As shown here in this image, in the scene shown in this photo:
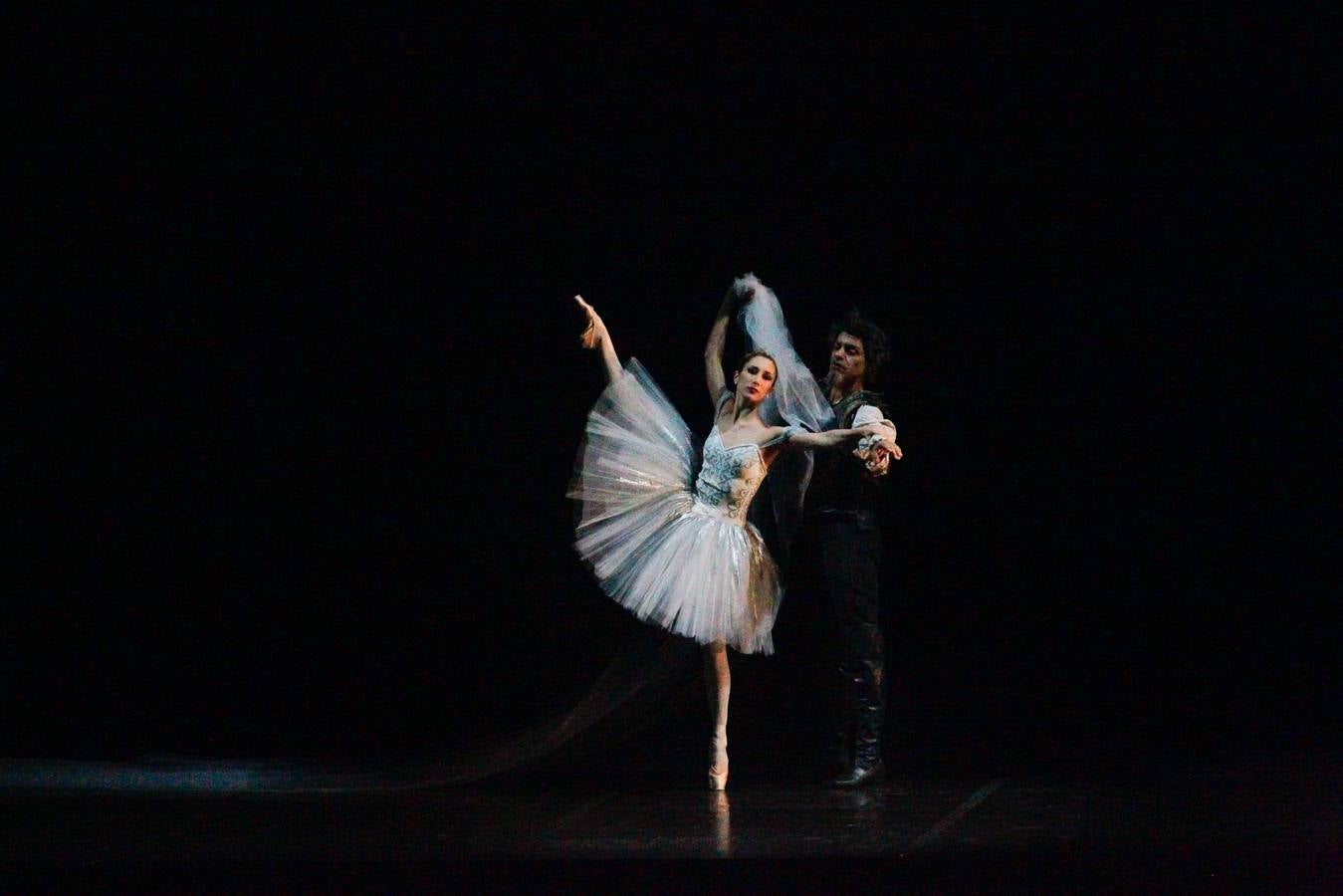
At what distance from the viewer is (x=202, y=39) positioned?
4.47 meters

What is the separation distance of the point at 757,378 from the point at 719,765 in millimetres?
945

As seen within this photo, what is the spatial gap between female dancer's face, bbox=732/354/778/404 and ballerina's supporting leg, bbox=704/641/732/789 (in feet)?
2.02

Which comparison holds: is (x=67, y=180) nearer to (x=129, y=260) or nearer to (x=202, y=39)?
(x=129, y=260)

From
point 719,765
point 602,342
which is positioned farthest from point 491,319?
point 719,765

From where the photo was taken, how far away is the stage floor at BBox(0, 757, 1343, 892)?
2566 mm

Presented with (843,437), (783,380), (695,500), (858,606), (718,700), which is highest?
(783,380)

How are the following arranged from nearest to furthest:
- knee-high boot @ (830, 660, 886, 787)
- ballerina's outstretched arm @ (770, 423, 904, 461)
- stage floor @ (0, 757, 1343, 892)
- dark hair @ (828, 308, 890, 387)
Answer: stage floor @ (0, 757, 1343, 892) < ballerina's outstretched arm @ (770, 423, 904, 461) < knee-high boot @ (830, 660, 886, 787) < dark hair @ (828, 308, 890, 387)

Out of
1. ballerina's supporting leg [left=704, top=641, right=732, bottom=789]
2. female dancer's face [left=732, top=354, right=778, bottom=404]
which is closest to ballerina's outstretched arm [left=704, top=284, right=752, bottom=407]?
female dancer's face [left=732, top=354, right=778, bottom=404]

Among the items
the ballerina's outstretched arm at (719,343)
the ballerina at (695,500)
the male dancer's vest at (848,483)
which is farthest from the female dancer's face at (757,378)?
the male dancer's vest at (848,483)

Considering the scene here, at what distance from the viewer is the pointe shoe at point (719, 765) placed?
3.58 m

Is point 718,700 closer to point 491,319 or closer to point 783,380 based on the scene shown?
point 783,380

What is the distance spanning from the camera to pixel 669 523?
3734mm

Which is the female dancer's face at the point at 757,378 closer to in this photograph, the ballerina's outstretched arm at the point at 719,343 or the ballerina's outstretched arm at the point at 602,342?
the ballerina's outstretched arm at the point at 719,343

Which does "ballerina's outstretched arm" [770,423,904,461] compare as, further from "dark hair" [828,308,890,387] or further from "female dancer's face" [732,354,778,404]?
"dark hair" [828,308,890,387]
